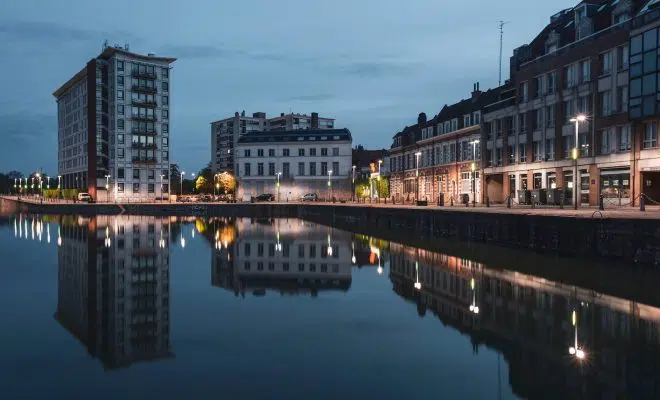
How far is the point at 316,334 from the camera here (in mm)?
16484

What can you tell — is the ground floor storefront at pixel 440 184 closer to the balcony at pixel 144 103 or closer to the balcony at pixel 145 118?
the balcony at pixel 145 118

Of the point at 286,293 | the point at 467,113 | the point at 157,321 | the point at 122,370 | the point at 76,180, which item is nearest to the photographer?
the point at 122,370

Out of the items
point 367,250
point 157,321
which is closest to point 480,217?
point 367,250

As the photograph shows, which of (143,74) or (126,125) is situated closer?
(126,125)

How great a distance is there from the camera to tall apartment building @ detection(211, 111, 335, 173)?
17488cm

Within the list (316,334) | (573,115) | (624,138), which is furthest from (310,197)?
A: (316,334)

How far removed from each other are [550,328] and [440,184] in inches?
2716

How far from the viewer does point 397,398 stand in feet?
36.9

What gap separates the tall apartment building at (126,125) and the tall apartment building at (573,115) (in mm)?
72376

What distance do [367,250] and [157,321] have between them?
24.0 m

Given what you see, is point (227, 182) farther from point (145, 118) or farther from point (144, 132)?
point (145, 118)

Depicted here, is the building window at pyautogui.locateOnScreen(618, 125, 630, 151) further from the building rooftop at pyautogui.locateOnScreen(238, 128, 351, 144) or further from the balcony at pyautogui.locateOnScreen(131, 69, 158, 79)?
the balcony at pyautogui.locateOnScreen(131, 69, 158, 79)

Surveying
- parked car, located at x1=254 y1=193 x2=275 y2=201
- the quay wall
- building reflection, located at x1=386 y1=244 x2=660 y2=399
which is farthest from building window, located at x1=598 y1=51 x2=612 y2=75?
parked car, located at x1=254 y1=193 x2=275 y2=201

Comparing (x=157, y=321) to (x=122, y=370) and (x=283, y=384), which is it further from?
(x=283, y=384)
